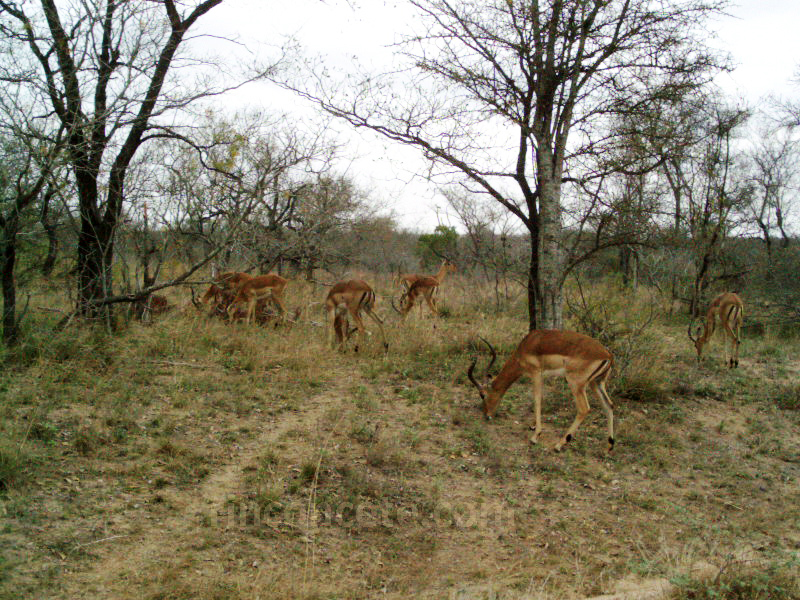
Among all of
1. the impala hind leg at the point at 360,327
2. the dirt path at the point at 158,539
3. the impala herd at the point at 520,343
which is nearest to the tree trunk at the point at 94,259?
the impala herd at the point at 520,343

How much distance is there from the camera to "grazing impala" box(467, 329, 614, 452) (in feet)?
23.5

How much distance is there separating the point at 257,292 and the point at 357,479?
23.3 feet

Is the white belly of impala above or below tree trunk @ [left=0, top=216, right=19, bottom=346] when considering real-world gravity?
below

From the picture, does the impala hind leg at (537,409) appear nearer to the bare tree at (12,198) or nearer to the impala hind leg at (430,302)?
the bare tree at (12,198)

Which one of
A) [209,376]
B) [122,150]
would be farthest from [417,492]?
[122,150]

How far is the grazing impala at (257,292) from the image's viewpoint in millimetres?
12236

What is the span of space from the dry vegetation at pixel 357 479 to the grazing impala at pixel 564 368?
31 centimetres

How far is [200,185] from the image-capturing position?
44.1ft

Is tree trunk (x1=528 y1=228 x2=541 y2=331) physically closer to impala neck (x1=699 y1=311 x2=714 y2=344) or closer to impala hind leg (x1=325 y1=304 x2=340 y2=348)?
impala hind leg (x1=325 y1=304 x2=340 y2=348)

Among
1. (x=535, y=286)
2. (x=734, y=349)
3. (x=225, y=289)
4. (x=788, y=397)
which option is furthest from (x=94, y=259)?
(x=734, y=349)

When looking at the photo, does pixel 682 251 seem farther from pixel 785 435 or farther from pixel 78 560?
pixel 78 560

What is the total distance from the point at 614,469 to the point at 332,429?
3.10m

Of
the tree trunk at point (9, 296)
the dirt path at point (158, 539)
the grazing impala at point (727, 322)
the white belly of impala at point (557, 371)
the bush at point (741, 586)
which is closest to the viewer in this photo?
the bush at point (741, 586)

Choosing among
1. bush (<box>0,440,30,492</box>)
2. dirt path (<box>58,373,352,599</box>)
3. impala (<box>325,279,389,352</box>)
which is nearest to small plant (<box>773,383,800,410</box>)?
impala (<box>325,279,389,352</box>)
